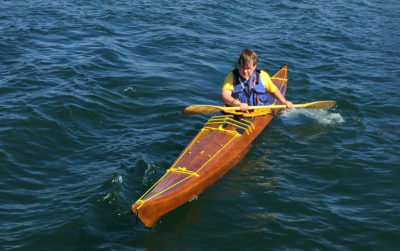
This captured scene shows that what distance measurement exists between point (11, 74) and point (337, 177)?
796cm

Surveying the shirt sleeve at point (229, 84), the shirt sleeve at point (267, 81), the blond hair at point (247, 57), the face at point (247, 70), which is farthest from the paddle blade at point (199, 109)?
the shirt sleeve at point (267, 81)

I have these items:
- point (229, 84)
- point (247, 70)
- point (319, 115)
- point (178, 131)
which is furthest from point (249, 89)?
point (319, 115)

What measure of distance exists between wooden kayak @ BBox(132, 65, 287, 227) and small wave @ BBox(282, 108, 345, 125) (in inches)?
43.7

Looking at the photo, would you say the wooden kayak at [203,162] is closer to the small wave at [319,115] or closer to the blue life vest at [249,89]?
the blue life vest at [249,89]

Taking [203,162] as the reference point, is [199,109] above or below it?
above

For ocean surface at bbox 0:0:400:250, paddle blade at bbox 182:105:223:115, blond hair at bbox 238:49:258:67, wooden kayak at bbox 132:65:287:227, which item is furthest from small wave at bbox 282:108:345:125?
blond hair at bbox 238:49:258:67

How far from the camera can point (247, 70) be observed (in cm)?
789

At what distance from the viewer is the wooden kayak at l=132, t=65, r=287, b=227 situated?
6277 mm

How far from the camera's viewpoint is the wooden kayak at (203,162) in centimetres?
628

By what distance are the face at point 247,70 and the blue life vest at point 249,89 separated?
164 mm

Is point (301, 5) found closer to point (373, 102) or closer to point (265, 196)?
point (373, 102)

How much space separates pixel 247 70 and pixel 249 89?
1.91ft

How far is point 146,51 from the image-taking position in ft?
44.3

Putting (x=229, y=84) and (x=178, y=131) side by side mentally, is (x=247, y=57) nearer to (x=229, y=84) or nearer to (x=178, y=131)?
(x=229, y=84)
